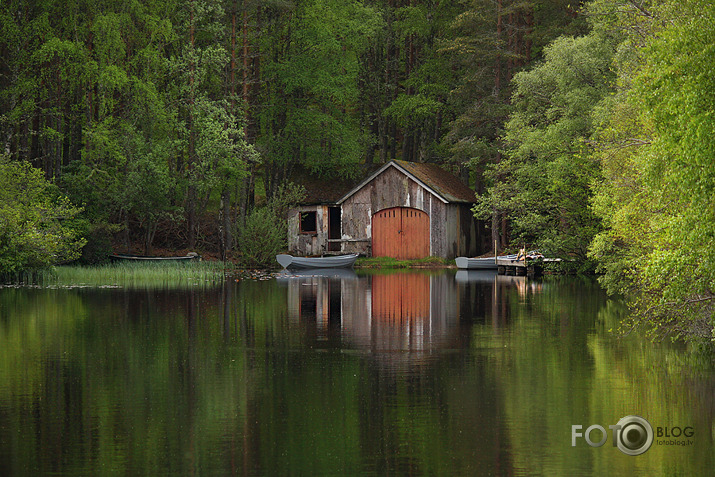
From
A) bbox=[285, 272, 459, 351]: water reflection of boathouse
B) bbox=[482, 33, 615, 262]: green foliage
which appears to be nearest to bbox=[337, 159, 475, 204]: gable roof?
bbox=[482, 33, 615, 262]: green foliage

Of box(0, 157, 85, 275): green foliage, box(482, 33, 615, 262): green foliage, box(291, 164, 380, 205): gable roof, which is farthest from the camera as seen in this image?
box(291, 164, 380, 205): gable roof

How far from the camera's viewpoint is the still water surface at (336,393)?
9.21 meters

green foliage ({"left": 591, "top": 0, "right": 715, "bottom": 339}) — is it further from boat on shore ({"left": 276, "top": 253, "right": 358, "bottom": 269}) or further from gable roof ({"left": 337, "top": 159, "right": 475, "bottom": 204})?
gable roof ({"left": 337, "top": 159, "right": 475, "bottom": 204})

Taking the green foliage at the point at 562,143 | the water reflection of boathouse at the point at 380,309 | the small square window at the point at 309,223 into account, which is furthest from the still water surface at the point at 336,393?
the small square window at the point at 309,223

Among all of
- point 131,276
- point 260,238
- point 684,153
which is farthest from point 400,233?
point 684,153

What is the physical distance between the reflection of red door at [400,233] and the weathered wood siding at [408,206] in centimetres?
33

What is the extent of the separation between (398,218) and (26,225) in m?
24.5

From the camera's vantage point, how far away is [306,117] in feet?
185

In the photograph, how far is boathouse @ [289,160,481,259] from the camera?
171ft

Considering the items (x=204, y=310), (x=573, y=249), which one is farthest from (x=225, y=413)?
(x=573, y=249)

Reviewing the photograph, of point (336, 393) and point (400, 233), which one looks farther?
point (400, 233)

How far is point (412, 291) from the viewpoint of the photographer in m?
32.2

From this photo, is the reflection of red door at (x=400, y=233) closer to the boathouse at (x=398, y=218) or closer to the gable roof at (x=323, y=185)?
the boathouse at (x=398, y=218)

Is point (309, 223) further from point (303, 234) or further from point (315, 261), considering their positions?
point (315, 261)
